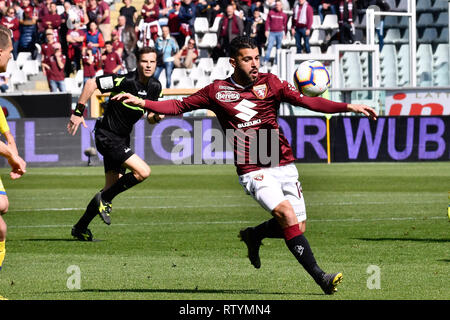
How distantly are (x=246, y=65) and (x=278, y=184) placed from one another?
3.46 ft

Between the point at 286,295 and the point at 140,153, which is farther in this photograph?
the point at 140,153

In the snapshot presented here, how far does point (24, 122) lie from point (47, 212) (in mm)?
11924

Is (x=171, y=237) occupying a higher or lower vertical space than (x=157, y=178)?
higher

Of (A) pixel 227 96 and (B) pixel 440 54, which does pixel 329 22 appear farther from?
(A) pixel 227 96

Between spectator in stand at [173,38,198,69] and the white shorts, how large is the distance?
76.6ft

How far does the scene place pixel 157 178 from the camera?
80.7ft

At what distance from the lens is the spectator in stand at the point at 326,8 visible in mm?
33062

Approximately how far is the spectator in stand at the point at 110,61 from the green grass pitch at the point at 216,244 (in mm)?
7470

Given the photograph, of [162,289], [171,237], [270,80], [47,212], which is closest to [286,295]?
[162,289]

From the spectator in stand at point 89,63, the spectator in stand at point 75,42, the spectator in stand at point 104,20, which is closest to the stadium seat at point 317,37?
the spectator in stand at point 104,20

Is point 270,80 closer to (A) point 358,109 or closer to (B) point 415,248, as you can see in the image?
(A) point 358,109

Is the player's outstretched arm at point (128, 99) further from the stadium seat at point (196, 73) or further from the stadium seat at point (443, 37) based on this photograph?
the stadium seat at point (443, 37)
